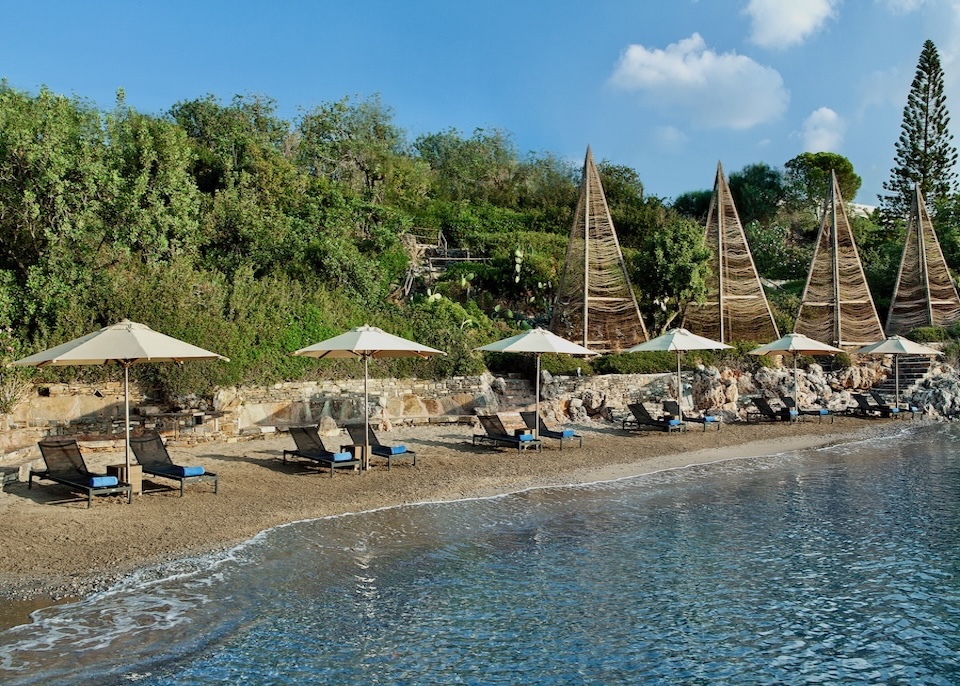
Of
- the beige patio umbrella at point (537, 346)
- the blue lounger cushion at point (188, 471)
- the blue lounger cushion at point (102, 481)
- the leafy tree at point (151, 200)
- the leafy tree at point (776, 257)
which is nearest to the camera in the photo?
the blue lounger cushion at point (102, 481)

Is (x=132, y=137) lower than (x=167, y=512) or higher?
higher

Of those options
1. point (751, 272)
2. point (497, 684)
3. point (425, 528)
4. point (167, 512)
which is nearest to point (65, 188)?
point (167, 512)

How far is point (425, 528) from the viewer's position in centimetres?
891

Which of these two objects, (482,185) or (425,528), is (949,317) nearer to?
(482,185)

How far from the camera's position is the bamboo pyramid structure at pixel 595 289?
22062 mm

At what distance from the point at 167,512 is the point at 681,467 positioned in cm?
850

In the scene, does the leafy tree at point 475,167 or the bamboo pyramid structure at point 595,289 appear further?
the leafy tree at point 475,167

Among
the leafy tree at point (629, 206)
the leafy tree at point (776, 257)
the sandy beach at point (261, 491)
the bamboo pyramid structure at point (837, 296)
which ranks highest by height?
the leafy tree at point (629, 206)

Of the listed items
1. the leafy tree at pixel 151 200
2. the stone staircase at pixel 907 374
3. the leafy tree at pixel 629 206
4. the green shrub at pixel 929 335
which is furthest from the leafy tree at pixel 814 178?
the leafy tree at pixel 151 200

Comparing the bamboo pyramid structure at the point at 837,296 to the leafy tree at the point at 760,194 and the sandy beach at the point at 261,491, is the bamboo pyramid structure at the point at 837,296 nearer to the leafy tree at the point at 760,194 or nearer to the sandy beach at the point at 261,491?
the sandy beach at the point at 261,491

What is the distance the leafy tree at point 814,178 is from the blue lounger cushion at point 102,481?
3862cm

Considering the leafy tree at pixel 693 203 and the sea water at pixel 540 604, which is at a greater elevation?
the leafy tree at pixel 693 203

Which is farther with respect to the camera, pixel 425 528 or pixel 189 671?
pixel 425 528

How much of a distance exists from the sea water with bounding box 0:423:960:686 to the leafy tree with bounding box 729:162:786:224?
33.0 metres
